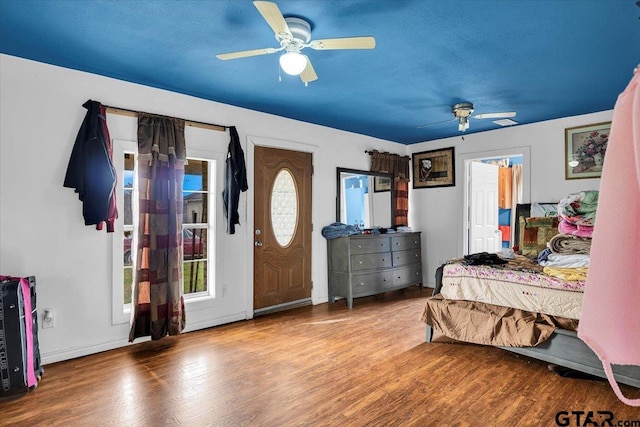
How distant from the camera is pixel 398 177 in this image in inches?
231

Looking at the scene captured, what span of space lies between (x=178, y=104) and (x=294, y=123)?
1.50 metres

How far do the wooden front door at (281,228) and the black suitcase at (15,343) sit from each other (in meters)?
2.13

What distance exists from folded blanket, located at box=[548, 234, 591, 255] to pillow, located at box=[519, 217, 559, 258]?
713 mm

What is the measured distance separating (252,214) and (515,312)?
9.23 ft

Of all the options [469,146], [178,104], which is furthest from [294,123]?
[469,146]

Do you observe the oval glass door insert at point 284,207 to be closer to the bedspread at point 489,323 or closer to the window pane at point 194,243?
the window pane at point 194,243

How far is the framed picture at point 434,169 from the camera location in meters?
5.59

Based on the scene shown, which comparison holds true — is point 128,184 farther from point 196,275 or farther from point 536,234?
point 536,234

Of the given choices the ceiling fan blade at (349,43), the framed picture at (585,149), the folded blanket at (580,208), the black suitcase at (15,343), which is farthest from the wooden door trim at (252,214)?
the framed picture at (585,149)

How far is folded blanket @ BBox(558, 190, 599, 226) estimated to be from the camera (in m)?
3.08

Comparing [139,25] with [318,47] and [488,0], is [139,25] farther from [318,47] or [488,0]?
[488,0]

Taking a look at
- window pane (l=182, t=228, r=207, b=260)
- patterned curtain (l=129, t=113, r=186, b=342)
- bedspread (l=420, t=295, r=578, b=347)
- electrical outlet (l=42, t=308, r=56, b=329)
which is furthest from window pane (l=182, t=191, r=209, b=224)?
bedspread (l=420, t=295, r=578, b=347)

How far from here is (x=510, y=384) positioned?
2557 millimetres

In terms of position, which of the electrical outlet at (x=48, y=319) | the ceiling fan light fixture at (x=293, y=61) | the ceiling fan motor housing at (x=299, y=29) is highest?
the ceiling fan motor housing at (x=299, y=29)
